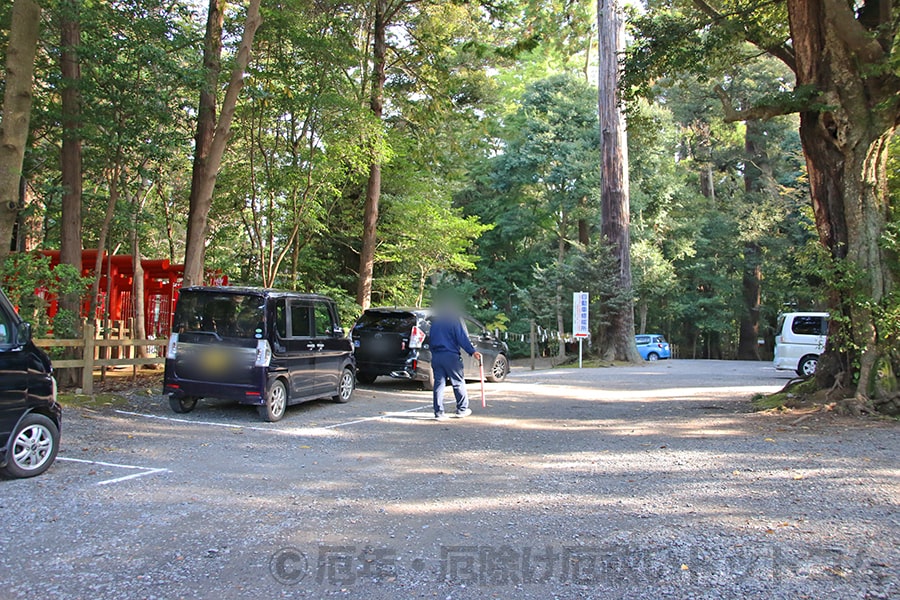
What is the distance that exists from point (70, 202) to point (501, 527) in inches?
439

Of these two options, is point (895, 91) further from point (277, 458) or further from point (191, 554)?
point (191, 554)

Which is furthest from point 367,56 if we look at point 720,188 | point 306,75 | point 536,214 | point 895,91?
point 720,188

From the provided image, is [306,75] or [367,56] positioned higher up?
[367,56]

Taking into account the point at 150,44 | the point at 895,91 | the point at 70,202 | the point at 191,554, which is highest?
the point at 150,44

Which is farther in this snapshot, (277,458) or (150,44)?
(150,44)

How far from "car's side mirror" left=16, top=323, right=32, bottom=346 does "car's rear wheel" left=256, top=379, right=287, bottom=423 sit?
11.6ft

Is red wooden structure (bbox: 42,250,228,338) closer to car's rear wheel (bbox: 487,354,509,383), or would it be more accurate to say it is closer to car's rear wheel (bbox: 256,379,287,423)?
car's rear wheel (bbox: 487,354,509,383)

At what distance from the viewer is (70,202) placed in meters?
12.2

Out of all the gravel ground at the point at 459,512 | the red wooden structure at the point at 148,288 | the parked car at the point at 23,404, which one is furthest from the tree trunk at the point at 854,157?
the red wooden structure at the point at 148,288

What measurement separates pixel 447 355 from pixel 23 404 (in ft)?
18.6

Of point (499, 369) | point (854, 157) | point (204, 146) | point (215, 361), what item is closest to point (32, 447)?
point (215, 361)

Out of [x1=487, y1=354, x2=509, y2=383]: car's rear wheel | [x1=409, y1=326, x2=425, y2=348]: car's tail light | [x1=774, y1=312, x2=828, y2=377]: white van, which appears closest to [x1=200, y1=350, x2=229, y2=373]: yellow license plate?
[x1=409, y1=326, x2=425, y2=348]: car's tail light

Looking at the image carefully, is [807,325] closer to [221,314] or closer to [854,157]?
[854,157]

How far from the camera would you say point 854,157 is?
9.39 m
